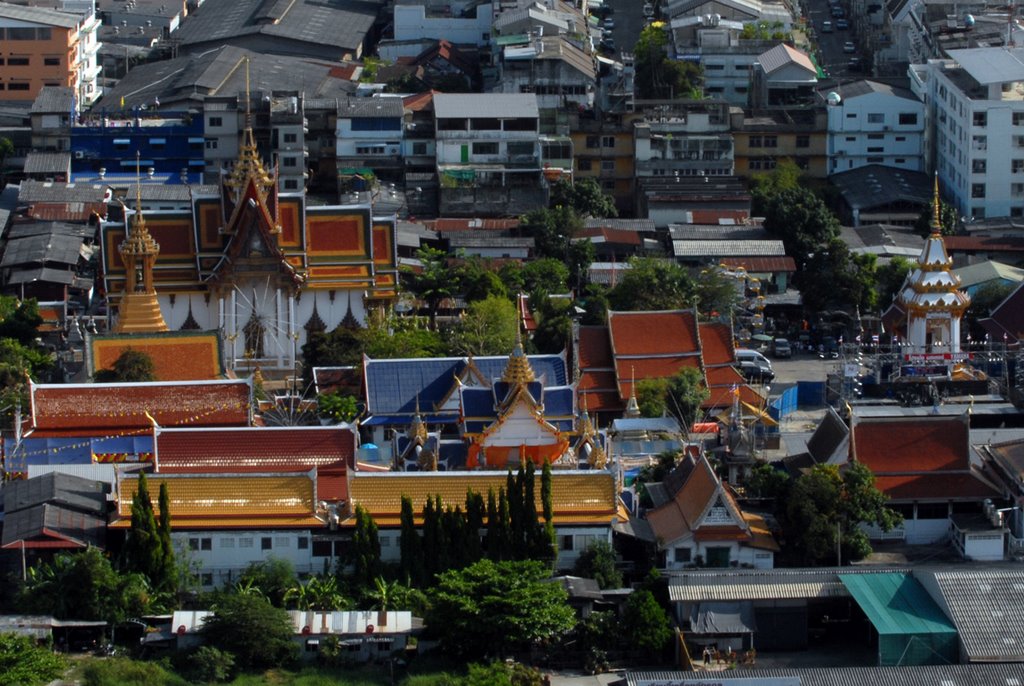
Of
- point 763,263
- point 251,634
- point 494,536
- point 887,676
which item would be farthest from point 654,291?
point 887,676

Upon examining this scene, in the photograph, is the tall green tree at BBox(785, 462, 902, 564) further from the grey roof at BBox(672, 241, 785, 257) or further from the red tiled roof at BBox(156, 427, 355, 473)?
the grey roof at BBox(672, 241, 785, 257)

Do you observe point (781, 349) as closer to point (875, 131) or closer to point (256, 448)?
point (256, 448)

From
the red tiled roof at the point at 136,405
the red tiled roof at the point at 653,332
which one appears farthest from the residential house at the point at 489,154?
the red tiled roof at the point at 136,405

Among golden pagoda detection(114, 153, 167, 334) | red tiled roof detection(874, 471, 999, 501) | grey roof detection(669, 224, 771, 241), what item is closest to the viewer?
red tiled roof detection(874, 471, 999, 501)

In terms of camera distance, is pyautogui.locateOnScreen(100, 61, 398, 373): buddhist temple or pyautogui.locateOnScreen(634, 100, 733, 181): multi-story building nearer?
pyautogui.locateOnScreen(100, 61, 398, 373): buddhist temple

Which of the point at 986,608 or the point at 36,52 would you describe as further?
the point at 36,52

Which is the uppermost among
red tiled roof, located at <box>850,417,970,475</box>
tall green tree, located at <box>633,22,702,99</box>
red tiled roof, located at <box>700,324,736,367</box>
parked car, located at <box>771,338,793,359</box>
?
tall green tree, located at <box>633,22,702,99</box>

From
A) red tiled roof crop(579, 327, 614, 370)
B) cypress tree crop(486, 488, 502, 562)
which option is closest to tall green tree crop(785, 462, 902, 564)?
cypress tree crop(486, 488, 502, 562)
